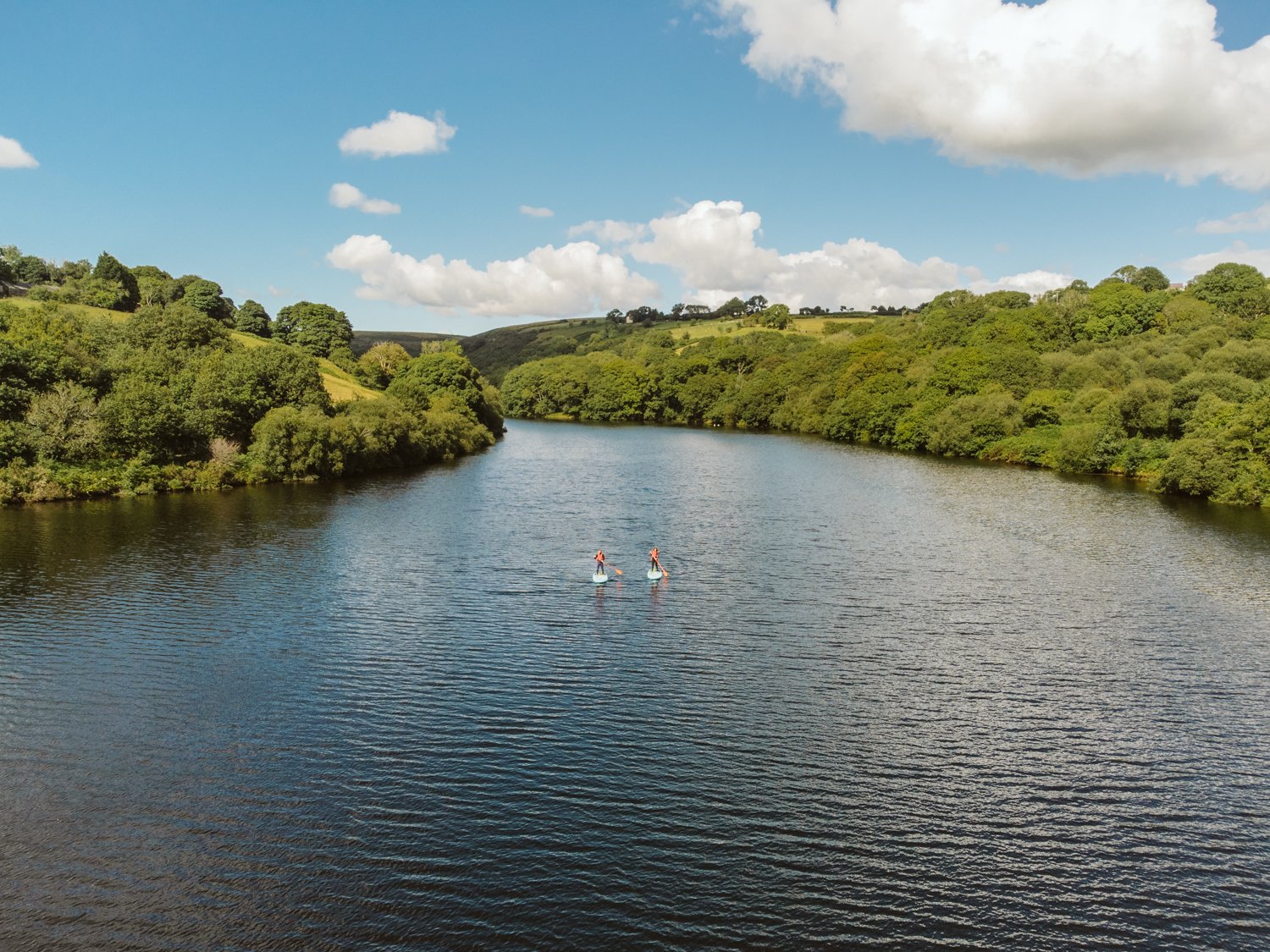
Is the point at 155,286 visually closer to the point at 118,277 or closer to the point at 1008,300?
the point at 118,277

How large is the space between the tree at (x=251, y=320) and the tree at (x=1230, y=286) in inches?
6709

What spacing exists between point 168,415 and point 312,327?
8211cm

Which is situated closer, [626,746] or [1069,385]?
[626,746]

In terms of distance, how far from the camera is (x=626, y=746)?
25.2m

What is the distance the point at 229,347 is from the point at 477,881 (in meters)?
92.6

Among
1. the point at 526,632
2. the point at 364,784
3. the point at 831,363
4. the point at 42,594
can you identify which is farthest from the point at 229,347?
the point at 831,363

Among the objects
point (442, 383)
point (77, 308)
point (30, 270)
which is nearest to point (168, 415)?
point (77, 308)

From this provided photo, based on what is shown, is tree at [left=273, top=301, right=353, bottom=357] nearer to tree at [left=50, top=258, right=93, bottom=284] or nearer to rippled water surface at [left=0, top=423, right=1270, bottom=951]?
tree at [left=50, top=258, right=93, bottom=284]

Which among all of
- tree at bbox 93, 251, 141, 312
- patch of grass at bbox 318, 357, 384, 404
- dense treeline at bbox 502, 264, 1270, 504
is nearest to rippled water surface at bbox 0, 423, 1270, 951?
dense treeline at bbox 502, 264, 1270, 504

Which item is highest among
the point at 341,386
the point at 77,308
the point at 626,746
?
the point at 77,308

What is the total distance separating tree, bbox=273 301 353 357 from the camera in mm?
148275

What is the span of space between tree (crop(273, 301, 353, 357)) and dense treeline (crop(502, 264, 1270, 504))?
287 feet

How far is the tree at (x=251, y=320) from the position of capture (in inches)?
5492

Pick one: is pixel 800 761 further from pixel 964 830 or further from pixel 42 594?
pixel 42 594
